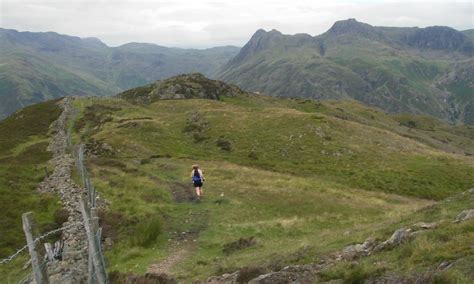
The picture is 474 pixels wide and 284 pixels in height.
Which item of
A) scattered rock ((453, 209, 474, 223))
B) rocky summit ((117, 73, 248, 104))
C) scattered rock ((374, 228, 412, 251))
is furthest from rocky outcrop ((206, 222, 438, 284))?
rocky summit ((117, 73, 248, 104))

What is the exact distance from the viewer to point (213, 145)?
218 feet

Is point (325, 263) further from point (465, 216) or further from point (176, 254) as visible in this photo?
point (176, 254)

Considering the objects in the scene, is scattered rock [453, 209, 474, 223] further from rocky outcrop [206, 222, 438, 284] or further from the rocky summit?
the rocky summit

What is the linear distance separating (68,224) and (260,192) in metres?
17.6

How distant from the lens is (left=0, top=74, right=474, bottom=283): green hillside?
20.0m

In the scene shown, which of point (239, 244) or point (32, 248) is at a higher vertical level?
point (32, 248)

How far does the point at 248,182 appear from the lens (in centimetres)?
4291

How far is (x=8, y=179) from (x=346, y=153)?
42519 millimetres

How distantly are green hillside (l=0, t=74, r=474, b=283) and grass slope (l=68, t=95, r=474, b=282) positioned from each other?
0.16m

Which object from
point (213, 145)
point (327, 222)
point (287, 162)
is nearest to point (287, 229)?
point (327, 222)

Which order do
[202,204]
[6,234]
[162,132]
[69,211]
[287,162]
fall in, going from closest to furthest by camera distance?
[6,234], [69,211], [202,204], [287,162], [162,132]

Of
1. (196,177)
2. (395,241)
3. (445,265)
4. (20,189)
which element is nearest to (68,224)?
(20,189)

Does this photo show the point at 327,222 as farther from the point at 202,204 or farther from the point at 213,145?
the point at 213,145

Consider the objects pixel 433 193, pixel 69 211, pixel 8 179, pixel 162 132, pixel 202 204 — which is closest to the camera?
pixel 69 211
